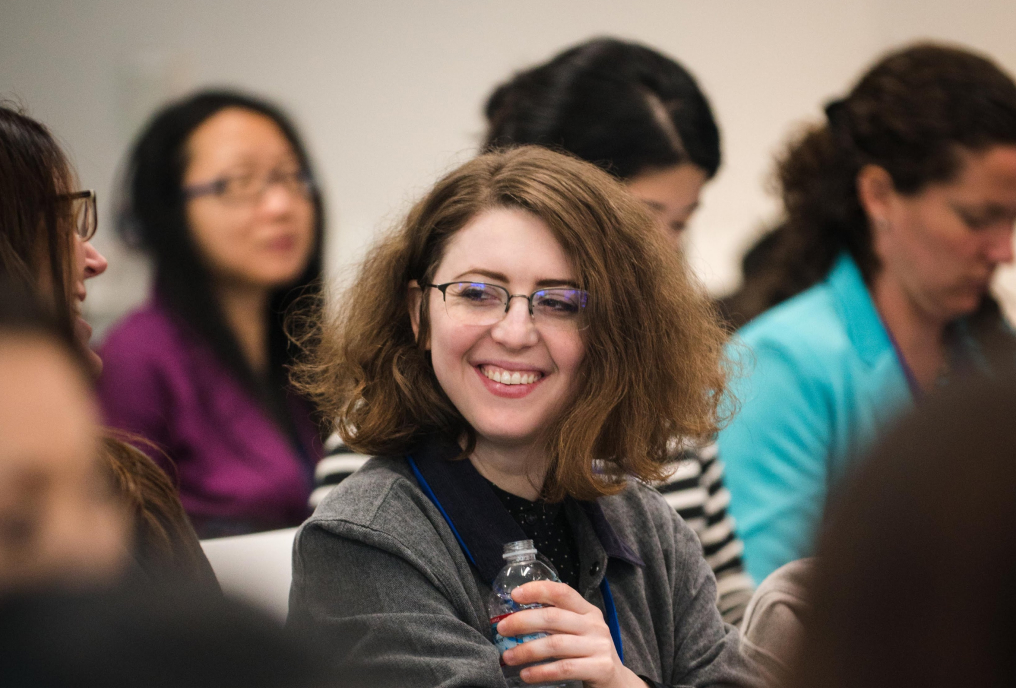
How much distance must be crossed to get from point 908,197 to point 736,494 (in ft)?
2.63

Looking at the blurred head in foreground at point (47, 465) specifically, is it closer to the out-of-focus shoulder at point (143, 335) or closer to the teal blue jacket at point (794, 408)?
the teal blue jacket at point (794, 408)

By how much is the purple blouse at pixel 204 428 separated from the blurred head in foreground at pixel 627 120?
40.4 inches

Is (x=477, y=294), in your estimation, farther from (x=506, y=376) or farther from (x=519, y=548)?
(x=519, y=548)

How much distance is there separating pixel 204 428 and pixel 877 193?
1754 millimetres

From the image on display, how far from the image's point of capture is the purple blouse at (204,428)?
2.59m

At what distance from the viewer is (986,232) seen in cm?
235

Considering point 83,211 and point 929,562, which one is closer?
point 929,562

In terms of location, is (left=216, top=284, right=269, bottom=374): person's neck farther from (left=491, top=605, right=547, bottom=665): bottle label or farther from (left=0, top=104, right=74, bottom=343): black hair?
(left=491, top=605, right=547, bottom=665): bottle label

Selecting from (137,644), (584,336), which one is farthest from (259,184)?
(137,644)

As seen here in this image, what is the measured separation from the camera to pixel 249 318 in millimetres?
2949

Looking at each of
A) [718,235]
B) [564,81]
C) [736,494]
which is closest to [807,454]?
[736,494]

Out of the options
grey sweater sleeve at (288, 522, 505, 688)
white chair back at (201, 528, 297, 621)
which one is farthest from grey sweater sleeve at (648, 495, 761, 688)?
white chair back at (201, 528, 297, 621)

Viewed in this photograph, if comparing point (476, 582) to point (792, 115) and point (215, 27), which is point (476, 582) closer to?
point (215, 27)

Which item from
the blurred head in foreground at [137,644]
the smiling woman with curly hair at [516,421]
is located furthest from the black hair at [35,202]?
the blurred head in foreground at [137,644]
